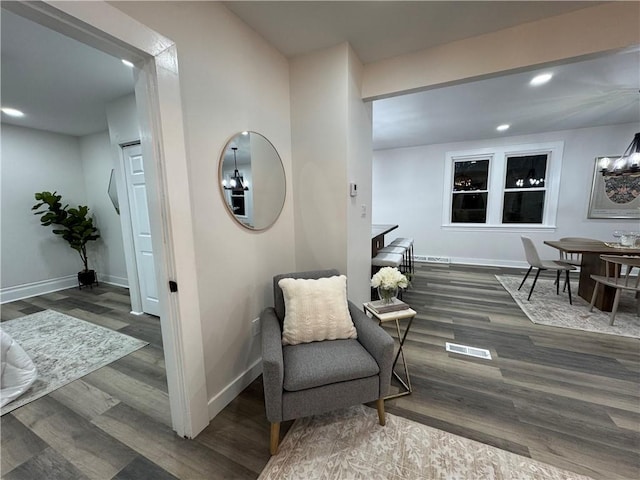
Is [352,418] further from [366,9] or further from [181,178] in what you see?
[366,9]

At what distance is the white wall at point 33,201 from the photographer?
Result: 384 cm

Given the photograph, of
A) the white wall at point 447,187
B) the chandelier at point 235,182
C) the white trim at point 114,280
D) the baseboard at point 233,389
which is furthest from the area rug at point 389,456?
the white wall at point 447,187

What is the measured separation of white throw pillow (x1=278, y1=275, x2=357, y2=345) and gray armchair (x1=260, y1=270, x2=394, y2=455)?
0.09 meters

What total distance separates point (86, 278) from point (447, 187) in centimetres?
722

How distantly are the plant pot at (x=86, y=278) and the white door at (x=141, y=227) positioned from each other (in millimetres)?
2104

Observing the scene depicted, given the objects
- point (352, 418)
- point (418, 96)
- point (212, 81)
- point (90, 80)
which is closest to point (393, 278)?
point (352, 418)

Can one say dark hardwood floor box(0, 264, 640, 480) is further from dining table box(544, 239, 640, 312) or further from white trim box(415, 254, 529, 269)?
white trim box(415, 254, 529, 269)

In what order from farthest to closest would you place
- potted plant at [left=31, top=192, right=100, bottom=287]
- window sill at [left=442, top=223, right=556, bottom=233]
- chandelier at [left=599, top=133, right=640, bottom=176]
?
window sill at [left=442, top=223, right=556, bottom=233]
potted plant at [left=31, top=192, right=100, bottom=287]
chandelier at [left=599, top=133, right=640, bottom=176]

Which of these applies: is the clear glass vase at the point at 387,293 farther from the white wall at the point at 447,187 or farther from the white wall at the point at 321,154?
the white wall at the point at 447,187

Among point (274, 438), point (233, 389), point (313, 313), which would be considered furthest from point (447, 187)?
point (274, 438)

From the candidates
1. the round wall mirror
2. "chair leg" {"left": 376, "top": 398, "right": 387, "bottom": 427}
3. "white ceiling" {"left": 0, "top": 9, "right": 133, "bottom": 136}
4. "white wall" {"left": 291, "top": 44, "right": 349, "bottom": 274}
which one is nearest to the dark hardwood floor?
"chair leg" {"left": 376, "top": 398, "right": 387, "bottom": 427}

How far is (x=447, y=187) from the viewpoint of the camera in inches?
219

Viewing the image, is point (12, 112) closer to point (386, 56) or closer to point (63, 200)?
point (63, 200)

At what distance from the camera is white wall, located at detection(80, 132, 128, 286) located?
4324mm
